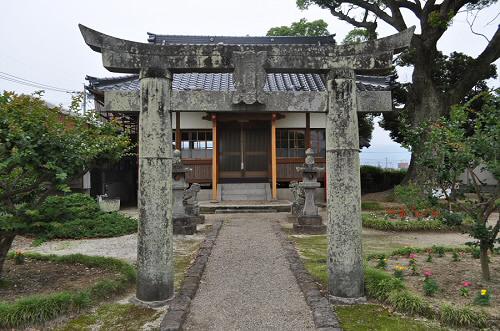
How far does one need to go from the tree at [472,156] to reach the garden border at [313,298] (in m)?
2.39

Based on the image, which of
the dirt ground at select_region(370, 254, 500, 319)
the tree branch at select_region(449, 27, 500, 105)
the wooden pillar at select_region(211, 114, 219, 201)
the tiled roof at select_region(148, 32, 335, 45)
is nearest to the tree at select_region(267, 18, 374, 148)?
the tiled roof at select_region(148, 32, 335, 45)

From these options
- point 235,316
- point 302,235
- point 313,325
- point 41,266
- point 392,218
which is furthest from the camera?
point 392,218

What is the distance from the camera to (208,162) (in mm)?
18422

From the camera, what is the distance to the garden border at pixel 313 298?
13.9ft

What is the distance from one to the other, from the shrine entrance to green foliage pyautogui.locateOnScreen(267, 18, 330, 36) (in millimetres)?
9845

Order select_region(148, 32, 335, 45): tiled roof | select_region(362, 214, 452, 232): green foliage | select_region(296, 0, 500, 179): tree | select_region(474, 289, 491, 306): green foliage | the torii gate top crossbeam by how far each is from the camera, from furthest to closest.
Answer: select_region(148, 32, 335, 45): tiled roof
select_region(296, 0, 500, 179): tree
select_region(362, 214, 452, 232): green foliage
the torii gate top crossbeam
select_region(474, 289, 491, 306): green foliage

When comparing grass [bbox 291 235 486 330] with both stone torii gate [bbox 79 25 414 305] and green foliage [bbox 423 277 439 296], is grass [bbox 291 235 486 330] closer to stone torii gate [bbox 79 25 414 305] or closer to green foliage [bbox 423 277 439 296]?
green foliage [bbox 423 277 439 296]

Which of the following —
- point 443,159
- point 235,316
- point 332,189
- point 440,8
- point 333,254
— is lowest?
point 235,316

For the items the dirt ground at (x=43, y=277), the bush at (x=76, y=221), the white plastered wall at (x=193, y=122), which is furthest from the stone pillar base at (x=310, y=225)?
the white plastered wall at (x=193, y=122)

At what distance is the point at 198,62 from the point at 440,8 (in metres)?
14.1

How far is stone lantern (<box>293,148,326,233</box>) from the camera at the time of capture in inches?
421

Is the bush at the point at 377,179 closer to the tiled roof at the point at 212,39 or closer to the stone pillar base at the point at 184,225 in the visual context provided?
the tiled roof at the point at 212,39

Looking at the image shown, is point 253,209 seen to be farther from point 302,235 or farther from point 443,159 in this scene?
point 443,159

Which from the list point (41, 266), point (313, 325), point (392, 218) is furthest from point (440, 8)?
point (41, 266)
